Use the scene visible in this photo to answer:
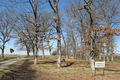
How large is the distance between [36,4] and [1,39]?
21.8m

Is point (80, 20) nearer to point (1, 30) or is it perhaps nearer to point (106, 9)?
point (106, 9)

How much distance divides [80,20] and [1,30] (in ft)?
82.7

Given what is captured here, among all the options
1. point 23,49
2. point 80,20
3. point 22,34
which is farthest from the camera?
point 23,49

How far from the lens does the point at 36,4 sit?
16484mm

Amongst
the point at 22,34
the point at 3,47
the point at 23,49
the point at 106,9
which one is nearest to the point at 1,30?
the point at 3,47

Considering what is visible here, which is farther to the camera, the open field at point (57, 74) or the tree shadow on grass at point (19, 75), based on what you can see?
the open field at point (57, 74)

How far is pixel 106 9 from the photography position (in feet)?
84.9

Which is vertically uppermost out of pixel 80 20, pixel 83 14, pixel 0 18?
pixel 0 18

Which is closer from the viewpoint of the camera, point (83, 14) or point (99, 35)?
point (99, 35)

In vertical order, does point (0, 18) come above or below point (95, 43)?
above

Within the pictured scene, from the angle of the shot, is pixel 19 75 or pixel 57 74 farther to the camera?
pixel 57 74

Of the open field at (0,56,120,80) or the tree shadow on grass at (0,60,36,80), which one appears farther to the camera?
the open field at (0,56,120,80)

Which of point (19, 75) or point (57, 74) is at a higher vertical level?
point (19, 75)

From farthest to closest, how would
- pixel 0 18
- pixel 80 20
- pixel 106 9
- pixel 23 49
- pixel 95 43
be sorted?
pixel 23 49 < pixel 0 18 < pixel 106 9 < pixel 80 20 < pixel 95 43
